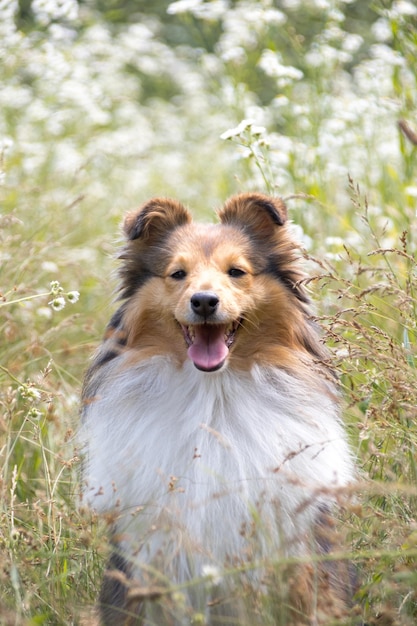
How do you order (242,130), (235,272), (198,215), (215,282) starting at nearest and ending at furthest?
(215,282) < (235,272) < (242,130) < (198,215)

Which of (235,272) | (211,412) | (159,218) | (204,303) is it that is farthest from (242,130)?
(211,412)

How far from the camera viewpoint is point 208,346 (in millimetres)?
3801

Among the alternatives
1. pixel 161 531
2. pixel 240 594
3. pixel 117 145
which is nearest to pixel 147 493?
pixel 161 531

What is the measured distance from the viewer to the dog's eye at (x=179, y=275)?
3959 millimetres

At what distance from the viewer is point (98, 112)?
884 cm

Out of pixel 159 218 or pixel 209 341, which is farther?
pixel 159 218

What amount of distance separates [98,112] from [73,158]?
0.53m

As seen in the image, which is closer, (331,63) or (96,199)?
(331,63)

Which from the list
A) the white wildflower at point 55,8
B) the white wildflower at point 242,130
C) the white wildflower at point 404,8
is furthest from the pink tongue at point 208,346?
the white wildflower at point 55,8

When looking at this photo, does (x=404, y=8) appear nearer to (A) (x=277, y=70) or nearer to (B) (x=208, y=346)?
(A) (x=277, y=70)

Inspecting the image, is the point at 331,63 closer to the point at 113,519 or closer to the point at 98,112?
the point at 98,112

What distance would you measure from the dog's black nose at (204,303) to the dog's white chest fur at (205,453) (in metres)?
0.31

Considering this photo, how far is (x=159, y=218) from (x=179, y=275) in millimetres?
358

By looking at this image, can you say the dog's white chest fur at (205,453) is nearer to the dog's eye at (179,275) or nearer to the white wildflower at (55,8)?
the dog's eye at (179,275)
